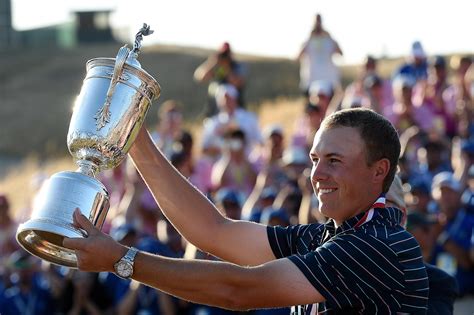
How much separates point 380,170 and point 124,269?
1.11 m

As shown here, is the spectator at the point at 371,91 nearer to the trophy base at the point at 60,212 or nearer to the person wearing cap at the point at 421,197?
the person wearing cap at the point at 421,197

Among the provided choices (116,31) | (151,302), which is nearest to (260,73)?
(116,31)

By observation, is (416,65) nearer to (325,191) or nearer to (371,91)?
(371,91)

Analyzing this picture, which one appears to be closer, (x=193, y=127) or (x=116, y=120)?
(x=116, y=120)

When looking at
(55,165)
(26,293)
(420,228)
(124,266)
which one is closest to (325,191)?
(124,266)

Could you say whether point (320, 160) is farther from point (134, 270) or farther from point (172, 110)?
point (172, 110)

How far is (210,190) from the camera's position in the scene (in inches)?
441

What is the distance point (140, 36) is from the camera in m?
4.74

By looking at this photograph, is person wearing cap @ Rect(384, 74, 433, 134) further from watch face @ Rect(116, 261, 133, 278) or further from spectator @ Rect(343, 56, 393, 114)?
watch face @ Rect(116, 261, 133, 278)

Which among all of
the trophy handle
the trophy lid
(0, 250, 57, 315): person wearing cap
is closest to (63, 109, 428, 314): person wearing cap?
the trophy handle

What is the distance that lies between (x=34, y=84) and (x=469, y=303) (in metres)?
40.1

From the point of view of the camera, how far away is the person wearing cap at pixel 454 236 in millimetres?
9039

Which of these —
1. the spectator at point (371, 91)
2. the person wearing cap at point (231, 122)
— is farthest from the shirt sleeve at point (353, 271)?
the person wearing cap at point (231, 122)

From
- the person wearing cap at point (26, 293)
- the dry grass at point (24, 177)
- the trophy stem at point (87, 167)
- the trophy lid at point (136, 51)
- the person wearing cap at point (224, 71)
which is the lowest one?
the dry grass at point (24, 177)
